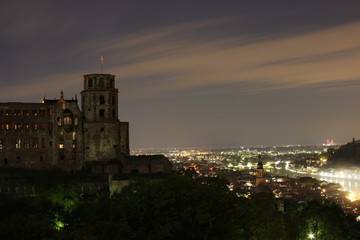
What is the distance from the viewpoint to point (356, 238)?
60.2 metres

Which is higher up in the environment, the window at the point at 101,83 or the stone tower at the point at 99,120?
the window at the point at 101,83

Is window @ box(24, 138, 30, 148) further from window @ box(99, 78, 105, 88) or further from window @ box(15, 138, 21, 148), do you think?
window @ box(99, 78, 105, 88)

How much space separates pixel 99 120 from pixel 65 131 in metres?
4.97

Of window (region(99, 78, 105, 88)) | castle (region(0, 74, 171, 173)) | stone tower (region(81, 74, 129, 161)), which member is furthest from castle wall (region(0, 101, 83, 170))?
window (region(99, 78, 105, 88))

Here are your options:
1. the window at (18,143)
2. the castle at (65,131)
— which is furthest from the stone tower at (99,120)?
the window at (18,143)

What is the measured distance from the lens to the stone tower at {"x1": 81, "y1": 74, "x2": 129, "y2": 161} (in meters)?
71.1

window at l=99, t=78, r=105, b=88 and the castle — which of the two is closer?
the castle

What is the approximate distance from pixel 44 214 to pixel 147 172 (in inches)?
853

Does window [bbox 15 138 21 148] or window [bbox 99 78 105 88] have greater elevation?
window [bbox 99 78 105 88]

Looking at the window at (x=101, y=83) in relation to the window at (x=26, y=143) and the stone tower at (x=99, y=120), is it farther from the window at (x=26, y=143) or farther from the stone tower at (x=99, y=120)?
the window at (x=26, y=143)

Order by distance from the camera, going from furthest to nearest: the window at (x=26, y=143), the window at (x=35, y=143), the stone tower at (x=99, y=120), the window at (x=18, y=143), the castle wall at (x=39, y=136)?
the window at (x=35, y=143), the window at (x=26, y=143), the window at (x=18, y=143), the castle wall at (x=39, y=136), the stone tower at (x=99, y=120)

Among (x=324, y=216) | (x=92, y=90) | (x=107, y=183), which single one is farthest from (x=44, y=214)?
(x=324, y=216)

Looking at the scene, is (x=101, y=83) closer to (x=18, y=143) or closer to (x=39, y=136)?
(x=39, y=136)

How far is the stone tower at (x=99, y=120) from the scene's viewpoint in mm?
71062
